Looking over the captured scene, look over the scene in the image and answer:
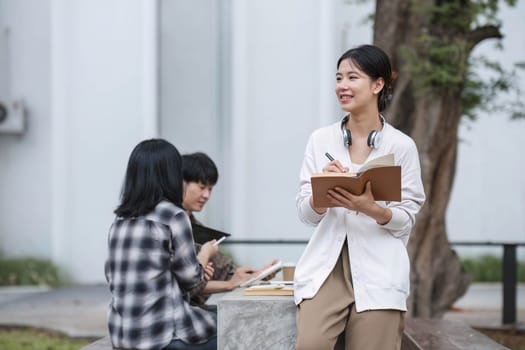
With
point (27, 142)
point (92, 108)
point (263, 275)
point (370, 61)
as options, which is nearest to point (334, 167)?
point (370, 61)

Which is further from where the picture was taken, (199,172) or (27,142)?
(27,142)

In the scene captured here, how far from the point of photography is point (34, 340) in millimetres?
6551

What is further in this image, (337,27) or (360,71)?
(337,27)

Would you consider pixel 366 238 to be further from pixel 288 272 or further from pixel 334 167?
pixel 288 272

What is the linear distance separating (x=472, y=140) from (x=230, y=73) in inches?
127

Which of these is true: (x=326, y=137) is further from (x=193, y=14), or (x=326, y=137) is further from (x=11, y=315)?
(x=193, y=14)

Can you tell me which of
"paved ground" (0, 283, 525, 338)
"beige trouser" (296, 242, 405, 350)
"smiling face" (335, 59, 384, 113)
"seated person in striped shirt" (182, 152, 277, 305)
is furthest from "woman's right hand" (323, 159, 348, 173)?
"paved ground" (0, 283, 525, 338)

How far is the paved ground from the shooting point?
7.15 metres

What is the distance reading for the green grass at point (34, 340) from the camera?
6.19 meters

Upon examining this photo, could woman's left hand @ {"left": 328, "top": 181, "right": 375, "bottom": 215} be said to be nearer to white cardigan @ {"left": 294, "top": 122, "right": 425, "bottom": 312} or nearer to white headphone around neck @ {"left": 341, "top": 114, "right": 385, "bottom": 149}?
white cardigan @ {"left": 294, "top": 122, "right": 425, "bottom": 312}

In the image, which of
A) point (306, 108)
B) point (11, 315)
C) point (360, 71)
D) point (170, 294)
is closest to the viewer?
point (360, 71)

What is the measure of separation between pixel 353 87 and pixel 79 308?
19.8 feet

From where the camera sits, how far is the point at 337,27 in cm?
989

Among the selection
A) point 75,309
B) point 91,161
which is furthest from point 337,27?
point 75,309
